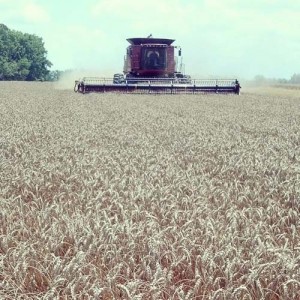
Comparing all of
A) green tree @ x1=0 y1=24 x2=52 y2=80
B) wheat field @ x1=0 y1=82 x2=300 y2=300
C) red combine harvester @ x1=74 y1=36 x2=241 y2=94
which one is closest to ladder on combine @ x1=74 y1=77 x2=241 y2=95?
red combine harvester @ x1=74 y1=36 x2=241 y2=94

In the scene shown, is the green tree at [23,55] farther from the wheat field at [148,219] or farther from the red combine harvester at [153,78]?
the wheat field at [148,219]

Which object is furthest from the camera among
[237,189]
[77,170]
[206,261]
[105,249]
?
[77,170]

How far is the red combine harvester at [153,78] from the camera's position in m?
27.1

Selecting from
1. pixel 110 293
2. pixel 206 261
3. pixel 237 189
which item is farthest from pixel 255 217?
pixel 110 293

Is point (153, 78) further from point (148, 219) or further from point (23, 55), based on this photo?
point (23, 55)

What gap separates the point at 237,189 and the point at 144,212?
148 cm

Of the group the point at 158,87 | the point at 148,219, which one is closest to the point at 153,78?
the point at 158,87

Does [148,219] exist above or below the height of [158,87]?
below

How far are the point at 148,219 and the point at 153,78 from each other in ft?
77.9

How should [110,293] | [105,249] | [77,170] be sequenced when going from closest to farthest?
[110,293] → [105,249] → [77,170]

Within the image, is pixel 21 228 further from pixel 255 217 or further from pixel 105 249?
pixel 255 217

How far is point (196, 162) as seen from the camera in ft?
24.9

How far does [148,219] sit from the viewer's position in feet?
14.4

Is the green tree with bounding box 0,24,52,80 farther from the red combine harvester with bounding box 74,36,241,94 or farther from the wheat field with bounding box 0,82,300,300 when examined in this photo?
the wheat field with bounding box 0,82,300,300
